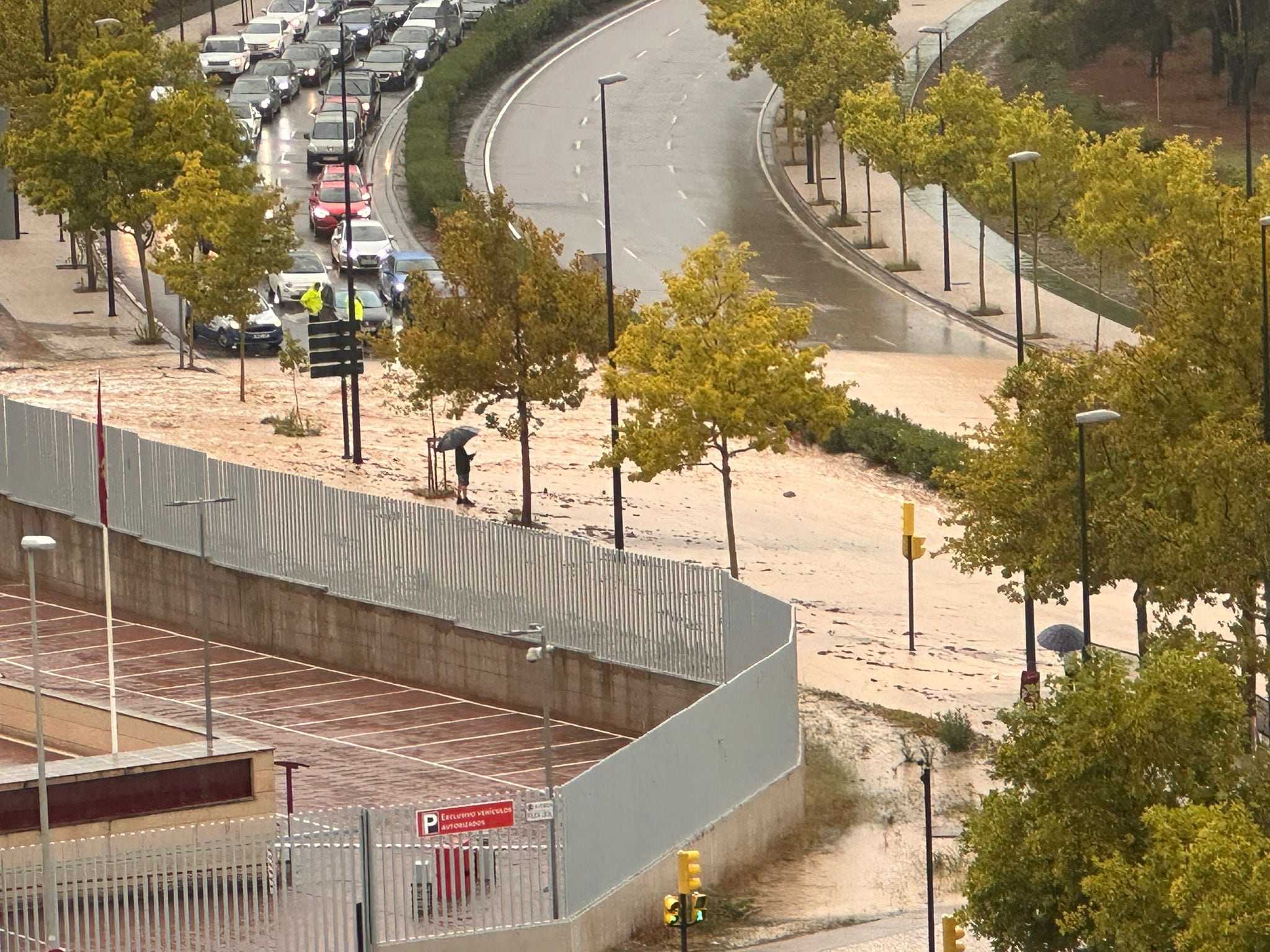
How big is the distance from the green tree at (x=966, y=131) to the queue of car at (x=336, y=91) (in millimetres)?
14017

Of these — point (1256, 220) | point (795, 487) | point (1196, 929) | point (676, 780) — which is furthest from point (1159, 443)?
point (795, 487)

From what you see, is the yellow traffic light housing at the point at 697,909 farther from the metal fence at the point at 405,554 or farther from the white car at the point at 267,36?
the white car at the point at 267,36

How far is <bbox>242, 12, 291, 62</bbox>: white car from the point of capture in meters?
81.2

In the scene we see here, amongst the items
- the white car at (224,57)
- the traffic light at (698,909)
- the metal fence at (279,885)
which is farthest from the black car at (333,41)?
the traffic light at (698,909)

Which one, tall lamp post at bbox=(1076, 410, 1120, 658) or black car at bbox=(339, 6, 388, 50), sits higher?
black car at bbox=(339, 6, 388, 50)

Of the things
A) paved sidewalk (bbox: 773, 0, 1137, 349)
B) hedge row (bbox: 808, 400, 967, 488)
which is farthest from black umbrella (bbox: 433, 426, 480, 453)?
paved sidewalk (bbox: 773, 0, 1137, 349)

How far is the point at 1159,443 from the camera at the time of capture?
113 ft

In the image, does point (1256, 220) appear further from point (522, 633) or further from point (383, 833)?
point (383, 833)

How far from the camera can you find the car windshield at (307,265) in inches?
2361

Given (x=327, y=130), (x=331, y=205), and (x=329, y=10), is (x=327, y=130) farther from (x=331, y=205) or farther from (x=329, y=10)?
(x=329, y=10)

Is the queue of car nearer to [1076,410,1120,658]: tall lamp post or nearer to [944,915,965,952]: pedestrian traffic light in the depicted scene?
[1076,410,1120,658]: tall lamp post

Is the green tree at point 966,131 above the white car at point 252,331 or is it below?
above

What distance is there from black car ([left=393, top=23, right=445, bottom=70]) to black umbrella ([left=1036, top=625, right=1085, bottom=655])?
47861 mm

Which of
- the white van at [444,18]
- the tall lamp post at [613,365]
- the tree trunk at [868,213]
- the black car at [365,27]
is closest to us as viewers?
the tall lamp post at [613,365]
